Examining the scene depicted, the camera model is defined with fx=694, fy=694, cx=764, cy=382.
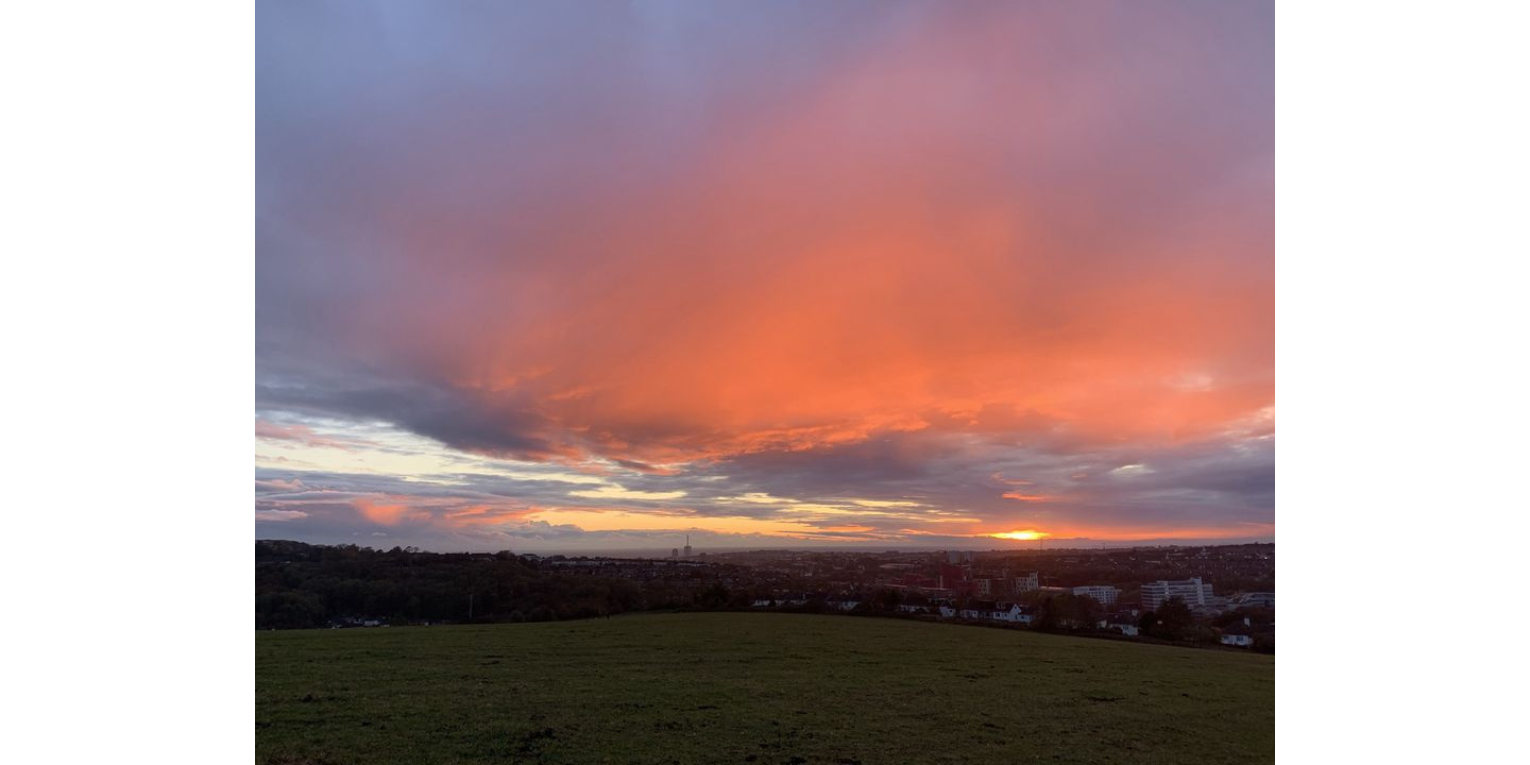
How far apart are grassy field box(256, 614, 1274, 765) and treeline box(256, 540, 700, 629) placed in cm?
33

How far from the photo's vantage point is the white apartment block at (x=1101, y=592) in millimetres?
9984

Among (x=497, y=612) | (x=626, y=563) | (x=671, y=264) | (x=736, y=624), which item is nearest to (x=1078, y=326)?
(x=671, y=264)

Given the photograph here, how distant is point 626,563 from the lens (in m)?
10.4

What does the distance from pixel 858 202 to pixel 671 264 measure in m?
2.35

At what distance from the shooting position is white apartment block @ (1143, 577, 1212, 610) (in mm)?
9750

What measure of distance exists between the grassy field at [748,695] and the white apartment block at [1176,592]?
658 mm

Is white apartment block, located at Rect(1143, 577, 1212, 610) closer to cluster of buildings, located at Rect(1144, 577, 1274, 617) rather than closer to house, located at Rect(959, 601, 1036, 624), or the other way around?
cluster of buildings, located at Rect(1144, 577, 1274, 617)

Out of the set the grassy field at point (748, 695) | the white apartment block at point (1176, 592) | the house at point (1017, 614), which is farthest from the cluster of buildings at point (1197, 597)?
the house at point (1017, 614)

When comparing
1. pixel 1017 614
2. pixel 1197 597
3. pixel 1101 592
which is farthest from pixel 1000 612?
pixel 1197 597

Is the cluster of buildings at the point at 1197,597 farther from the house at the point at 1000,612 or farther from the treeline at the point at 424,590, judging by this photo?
the treeline at the point at 424,590

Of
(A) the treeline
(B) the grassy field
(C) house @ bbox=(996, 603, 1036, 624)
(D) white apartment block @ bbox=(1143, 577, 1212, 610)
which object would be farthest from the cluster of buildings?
(A) the treeline

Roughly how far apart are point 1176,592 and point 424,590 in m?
11.1

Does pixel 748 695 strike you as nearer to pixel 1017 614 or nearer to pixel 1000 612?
pixel 1000 612
